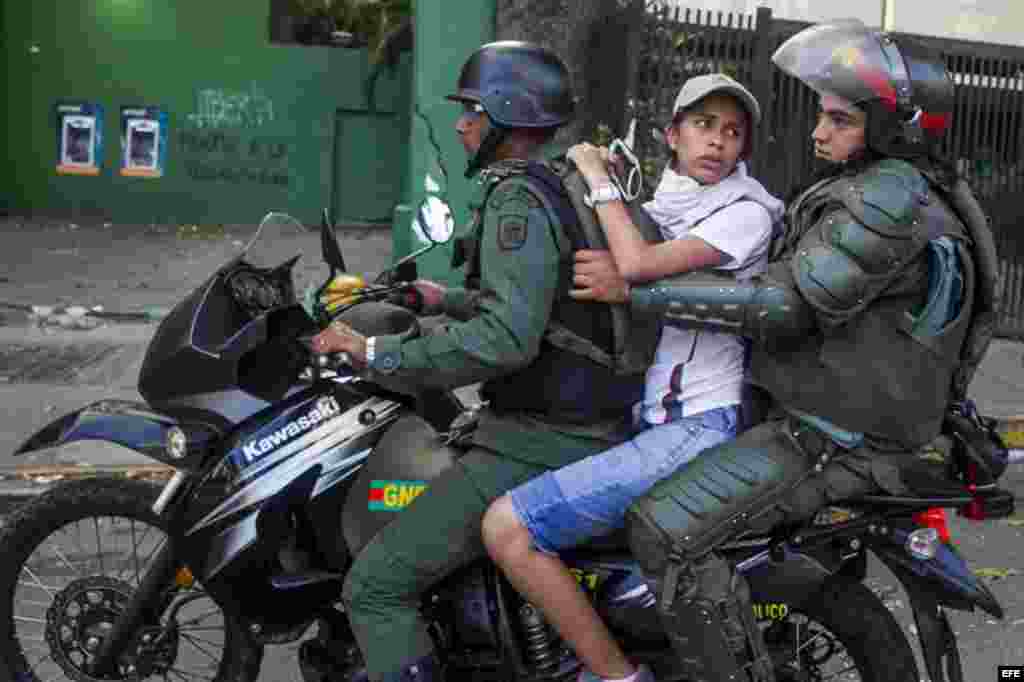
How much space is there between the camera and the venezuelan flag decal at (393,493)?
3.61 meters

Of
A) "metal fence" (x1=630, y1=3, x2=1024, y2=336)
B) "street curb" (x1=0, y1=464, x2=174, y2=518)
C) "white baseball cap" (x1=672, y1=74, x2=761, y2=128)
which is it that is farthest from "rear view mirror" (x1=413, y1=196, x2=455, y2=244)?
"metal fence" (x1=630, y1=3, x2=1024, y2=336)

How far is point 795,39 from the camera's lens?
3.39 m

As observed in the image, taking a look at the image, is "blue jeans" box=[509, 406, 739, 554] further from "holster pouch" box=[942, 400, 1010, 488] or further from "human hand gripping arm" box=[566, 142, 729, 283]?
"holster pouch" box=[942, 400, 1010, 488]

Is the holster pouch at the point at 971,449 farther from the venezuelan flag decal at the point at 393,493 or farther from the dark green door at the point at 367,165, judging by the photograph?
the dark green door at the point at 367,165

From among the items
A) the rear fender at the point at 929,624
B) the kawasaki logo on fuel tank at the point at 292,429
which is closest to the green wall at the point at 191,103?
the kawasaki logo on fuel tank at the point at 292,429

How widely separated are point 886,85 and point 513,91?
0.87 meters

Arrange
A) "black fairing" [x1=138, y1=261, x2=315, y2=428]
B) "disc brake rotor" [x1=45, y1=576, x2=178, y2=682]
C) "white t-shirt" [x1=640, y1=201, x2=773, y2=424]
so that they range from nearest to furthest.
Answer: "white t-shirt" [x1=640, y1=201, x2=773, y2=424], "black fairing" [x1=138, y1=261, x2=315, y2=428], "disc brake rotor" [x1=45, y1=576, x2=178, y2=682]

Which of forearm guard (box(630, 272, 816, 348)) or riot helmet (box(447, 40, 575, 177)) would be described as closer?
forearm guard (box(630, 272, 816, 348))

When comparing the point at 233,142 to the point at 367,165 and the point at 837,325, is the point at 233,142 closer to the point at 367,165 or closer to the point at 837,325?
the point at 367,165

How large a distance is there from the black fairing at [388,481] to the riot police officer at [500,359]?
9 centimetres

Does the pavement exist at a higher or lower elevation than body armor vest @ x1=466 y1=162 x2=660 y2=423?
lower

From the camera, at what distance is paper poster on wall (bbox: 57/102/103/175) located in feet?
48.3

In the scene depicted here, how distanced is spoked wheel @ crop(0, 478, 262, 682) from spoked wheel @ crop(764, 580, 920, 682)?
1.41m

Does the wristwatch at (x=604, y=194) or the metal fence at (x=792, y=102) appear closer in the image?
the wristwatch at (x=604, y=194)
